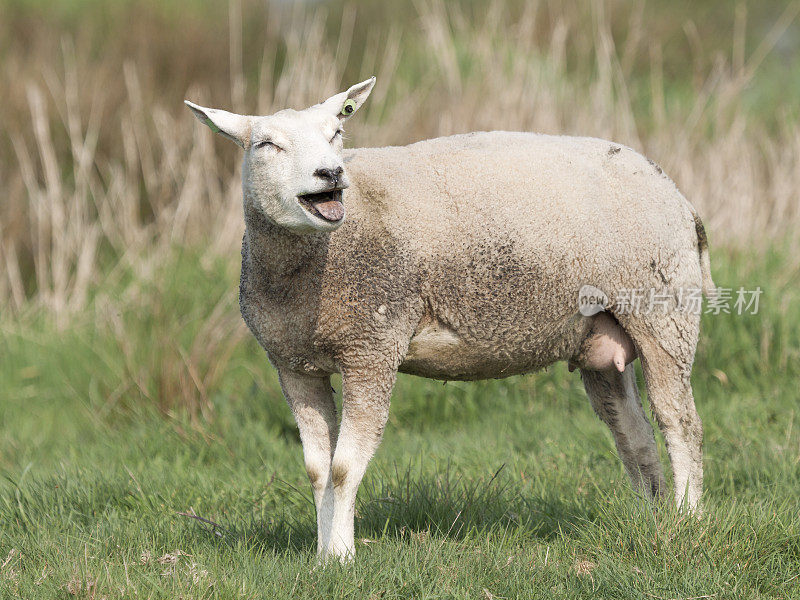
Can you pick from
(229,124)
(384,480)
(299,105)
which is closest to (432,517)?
(384,480)

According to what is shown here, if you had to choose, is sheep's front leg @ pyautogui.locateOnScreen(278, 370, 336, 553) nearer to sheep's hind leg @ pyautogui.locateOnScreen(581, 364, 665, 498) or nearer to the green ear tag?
the green ear tag

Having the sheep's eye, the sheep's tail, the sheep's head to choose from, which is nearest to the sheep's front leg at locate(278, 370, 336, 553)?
the sheep's head

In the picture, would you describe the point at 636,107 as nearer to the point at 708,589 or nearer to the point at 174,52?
the point at 174,52

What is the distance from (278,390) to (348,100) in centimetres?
307

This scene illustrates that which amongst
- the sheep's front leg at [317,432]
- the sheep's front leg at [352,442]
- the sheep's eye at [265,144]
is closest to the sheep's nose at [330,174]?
the sheep's eye at [265,144]

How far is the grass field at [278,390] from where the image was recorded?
11.0ft

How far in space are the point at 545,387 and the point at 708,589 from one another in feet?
9.56

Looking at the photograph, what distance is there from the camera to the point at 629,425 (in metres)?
4.10

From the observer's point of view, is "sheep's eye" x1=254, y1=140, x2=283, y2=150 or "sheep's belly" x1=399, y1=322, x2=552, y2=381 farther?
"sheep's belly" x1=399, y1=322, x2=552, y2=381

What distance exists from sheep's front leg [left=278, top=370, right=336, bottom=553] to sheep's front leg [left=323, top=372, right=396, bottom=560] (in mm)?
154

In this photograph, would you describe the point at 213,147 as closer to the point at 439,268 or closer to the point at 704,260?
the point at 704,260

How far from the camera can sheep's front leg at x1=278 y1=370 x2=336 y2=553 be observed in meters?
3.48

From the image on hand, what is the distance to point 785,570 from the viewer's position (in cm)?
336

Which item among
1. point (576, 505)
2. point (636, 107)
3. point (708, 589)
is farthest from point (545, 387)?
point (636, 107)
